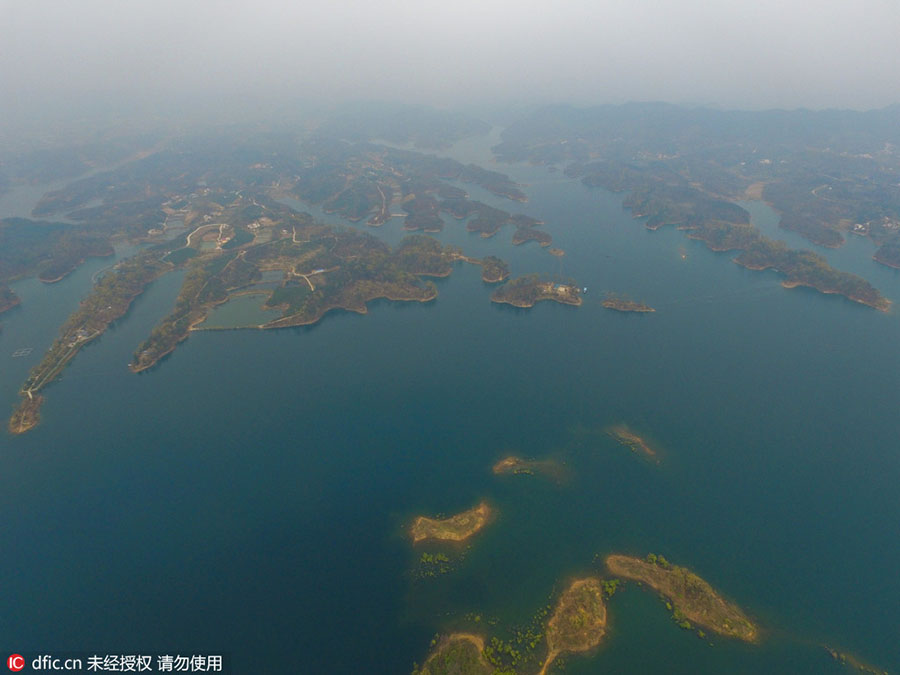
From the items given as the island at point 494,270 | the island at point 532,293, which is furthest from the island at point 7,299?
the island at point 532,293

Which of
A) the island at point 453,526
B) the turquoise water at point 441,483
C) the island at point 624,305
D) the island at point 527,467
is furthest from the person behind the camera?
the island at point 624,305

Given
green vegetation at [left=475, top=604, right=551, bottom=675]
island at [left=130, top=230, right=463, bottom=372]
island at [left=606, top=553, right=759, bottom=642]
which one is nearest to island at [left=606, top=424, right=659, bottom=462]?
island at [left=606, top=553, right=759, bottom=642]

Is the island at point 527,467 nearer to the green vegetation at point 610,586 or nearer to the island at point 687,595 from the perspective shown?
the island at point 687,595

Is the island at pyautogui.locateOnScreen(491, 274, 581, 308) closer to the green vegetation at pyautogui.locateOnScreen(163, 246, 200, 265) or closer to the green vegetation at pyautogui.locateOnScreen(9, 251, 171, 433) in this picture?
the green vegetation at pyautogui.locateOnScreen(9, 251, 171, 433)

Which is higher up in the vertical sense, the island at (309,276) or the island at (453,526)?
the island at (309,276)

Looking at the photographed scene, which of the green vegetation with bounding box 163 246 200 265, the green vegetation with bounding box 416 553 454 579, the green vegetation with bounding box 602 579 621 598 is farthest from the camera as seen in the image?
the green vegetation with bounding box 163 246 200 265

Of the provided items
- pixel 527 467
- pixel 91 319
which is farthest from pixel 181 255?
pixel 527 467

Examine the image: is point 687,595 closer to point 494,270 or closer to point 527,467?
point 527,467
